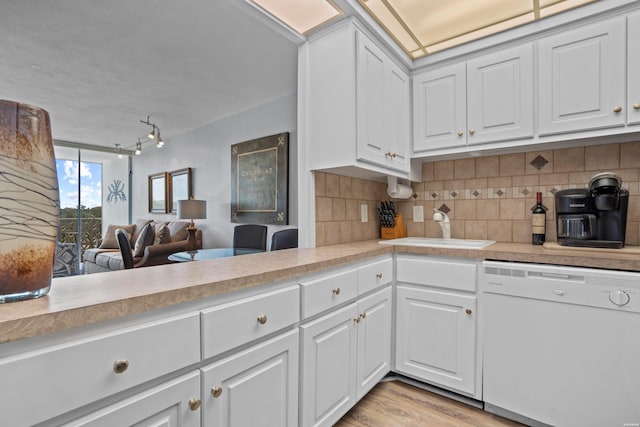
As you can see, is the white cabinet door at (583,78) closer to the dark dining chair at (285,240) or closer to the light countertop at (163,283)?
the light countertop at (163,283)

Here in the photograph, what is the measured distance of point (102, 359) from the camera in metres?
0.69

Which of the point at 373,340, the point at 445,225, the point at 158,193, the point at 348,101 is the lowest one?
the point at 373,340

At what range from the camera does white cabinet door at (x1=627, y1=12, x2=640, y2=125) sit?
155cm

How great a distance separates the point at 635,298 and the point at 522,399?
27.2 inches

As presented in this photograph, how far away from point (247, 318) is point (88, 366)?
43 cm

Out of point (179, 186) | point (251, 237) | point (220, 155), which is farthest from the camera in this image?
point (179, 186)

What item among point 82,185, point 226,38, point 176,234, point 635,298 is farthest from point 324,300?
point 82,185

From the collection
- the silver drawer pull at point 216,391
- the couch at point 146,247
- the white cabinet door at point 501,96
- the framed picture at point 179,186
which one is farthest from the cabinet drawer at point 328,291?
the framed picture at point 179,186

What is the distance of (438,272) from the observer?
5.71 ft

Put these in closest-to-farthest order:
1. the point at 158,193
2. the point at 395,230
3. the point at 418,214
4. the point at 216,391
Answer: the point at 216,391, the point at 395,230, the point at 418,214, the point at 158,193

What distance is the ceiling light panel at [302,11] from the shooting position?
1.57 m

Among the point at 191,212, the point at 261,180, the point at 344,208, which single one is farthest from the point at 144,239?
the point at 344,208

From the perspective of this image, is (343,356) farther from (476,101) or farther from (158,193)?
(158,193)

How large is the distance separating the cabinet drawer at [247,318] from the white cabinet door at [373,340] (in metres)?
0.55
